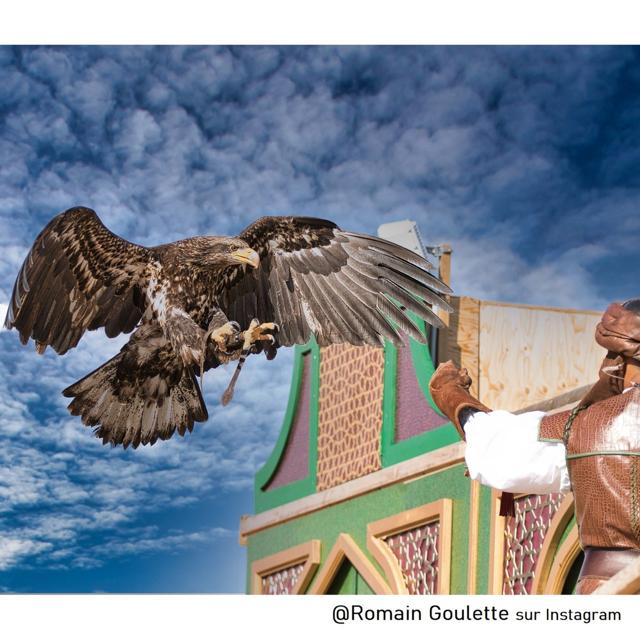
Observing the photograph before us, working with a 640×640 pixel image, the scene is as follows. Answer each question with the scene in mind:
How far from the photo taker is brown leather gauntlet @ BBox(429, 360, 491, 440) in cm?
294

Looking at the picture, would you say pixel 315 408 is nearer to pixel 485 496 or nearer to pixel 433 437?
pixel 433 437

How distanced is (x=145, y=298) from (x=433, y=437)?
82.2 inches

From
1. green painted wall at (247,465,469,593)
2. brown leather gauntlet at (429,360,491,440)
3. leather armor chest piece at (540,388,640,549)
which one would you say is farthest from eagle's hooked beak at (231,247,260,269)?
green painted wall at (247,465,469,593)

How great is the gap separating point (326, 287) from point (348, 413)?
227 cm

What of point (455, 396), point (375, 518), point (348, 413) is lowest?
point (455, 396)

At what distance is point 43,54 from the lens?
441 cm

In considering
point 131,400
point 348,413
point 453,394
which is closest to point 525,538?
point 348,413

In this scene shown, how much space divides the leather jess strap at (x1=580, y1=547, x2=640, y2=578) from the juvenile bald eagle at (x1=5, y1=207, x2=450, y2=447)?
110 cm

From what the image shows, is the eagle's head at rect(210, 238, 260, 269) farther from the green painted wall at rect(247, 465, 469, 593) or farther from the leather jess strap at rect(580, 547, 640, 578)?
the green painted wall at rect(247, 465, 469, 593)

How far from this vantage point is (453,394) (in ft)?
9.74

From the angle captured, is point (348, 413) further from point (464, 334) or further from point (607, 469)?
point (607, 469)

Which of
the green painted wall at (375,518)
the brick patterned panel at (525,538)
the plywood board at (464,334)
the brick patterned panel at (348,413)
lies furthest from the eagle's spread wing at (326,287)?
the brick patterned panel at (348,413)

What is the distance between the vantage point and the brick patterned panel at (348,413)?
5.82m

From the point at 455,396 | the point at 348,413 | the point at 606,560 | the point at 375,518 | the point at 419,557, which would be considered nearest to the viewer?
the point at 606,560
